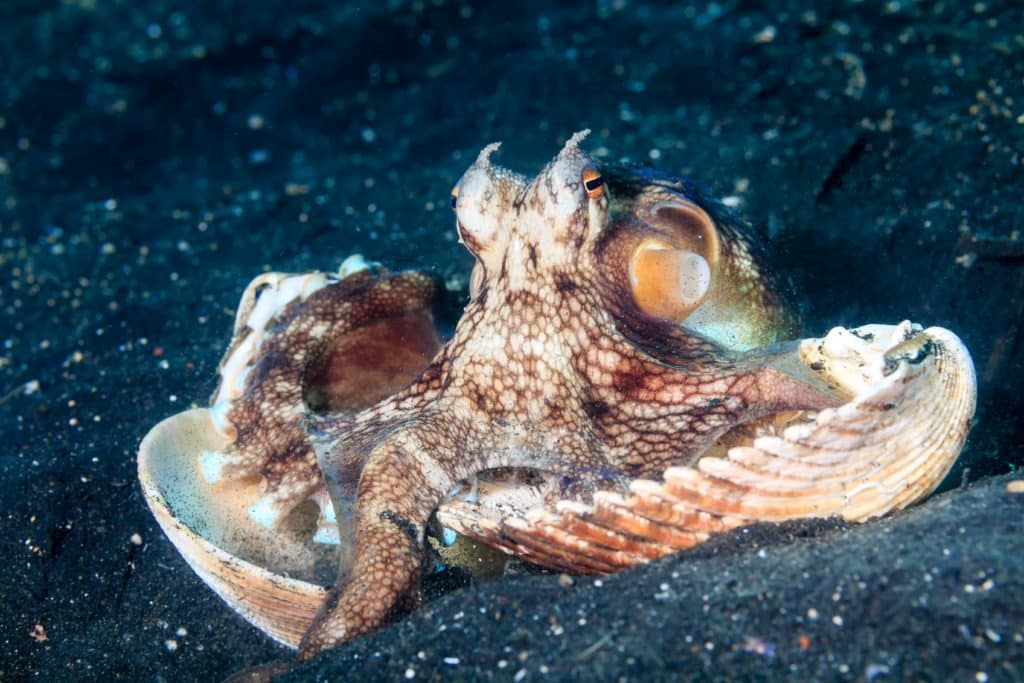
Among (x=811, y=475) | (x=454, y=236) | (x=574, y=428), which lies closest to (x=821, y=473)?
(x=811, y=475)

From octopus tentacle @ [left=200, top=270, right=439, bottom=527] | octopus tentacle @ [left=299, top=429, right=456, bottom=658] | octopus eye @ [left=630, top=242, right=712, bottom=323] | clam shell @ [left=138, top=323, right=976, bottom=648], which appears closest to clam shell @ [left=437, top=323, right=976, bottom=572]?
clam shell @ [left=138, top=323, right=976, bottom=648]

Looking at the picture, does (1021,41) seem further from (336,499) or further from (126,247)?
(126,247)

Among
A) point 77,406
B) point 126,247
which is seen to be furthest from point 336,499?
point 126,247

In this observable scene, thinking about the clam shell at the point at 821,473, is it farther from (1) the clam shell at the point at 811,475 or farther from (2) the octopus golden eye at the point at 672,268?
(2) the octopus golden eye at the point at 672,268

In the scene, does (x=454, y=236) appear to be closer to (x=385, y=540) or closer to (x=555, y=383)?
(x=555, y=383)

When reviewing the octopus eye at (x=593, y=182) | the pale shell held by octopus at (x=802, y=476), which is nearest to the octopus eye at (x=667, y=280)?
the octopus eye at (x=593, y=182)

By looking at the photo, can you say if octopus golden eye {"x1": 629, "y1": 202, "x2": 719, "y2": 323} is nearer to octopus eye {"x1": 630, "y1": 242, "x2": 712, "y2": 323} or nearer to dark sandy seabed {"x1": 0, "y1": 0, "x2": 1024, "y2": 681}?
octopus eye {"x1": 630, "y1": 242, "x2": 712, "y2": 323}
